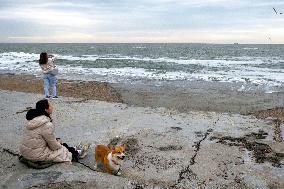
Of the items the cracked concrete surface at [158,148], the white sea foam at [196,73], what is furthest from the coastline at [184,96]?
the cracked concrete surface at [158,148]

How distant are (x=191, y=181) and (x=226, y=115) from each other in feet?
13.4

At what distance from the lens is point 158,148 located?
21.2 feet

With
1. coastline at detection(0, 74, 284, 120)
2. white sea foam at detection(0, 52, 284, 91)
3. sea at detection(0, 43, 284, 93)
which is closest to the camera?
coastline at detection(0, 74, 284, 120)

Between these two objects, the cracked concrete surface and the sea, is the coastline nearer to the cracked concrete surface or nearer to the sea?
the sea

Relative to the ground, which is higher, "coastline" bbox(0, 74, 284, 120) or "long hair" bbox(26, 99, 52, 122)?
"long hair" bbox(26, 99, 52, 122)

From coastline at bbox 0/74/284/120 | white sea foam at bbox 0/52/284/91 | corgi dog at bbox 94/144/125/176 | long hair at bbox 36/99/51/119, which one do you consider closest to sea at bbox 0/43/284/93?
white sea foam at bbox 0/52/284/91

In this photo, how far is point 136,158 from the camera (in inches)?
236

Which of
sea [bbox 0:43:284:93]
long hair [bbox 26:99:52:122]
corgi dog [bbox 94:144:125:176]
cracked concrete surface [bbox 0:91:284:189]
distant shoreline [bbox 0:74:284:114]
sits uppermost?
long hair [bbox 26:99:52:122]

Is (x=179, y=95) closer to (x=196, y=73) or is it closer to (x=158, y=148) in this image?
(x=158, y=148)

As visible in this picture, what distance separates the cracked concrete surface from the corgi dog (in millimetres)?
132

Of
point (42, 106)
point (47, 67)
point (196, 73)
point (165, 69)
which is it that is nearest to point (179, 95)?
point (47, 67)

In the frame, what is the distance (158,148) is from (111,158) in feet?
4.73

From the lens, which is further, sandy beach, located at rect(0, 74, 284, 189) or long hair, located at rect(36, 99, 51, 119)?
long hair, located at rect(36, 99, 51, 119)

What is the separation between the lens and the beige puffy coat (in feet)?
17.1
